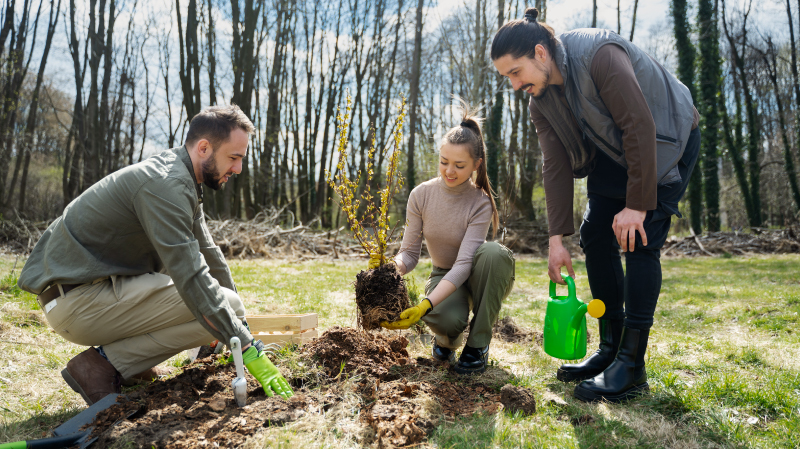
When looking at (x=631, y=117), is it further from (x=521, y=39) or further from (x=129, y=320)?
(x=129, y=320)

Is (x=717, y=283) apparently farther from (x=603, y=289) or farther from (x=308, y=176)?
(x=308, y=176)

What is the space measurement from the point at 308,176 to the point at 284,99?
264 centimetres

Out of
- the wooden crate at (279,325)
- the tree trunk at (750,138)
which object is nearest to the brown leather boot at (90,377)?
the wooden crate at (279,325)

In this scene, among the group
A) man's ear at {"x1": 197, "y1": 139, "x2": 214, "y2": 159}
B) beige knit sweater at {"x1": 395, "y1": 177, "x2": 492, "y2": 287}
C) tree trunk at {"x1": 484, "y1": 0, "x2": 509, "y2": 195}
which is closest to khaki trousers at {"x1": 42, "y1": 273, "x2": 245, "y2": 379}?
man's ear at {"x1": 197, "y1": 139, "x2": 214, "y2": 159}

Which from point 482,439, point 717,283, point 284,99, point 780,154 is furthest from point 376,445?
point 780,154

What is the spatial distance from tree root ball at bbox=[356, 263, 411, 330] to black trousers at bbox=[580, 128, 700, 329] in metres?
1.00

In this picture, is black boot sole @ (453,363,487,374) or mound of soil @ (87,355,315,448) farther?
black boot sole @ (453,363,487,374)

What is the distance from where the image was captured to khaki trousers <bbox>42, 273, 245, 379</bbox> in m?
2.15

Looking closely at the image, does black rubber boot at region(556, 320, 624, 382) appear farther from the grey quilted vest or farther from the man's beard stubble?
the man's beard stubble

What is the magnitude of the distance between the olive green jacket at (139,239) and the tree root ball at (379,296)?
0.68 m

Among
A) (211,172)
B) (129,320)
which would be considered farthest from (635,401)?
(129,320)

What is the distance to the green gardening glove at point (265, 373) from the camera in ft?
6.41

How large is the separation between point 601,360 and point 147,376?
2330 millimetres

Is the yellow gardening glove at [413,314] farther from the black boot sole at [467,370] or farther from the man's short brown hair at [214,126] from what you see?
the man's short brown hair at [214,126]
